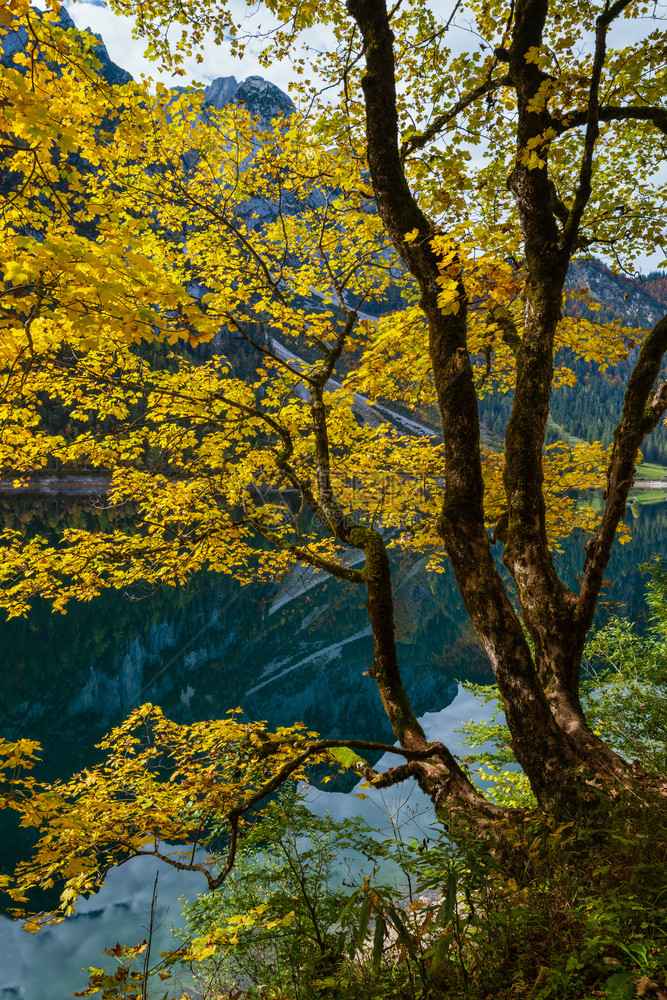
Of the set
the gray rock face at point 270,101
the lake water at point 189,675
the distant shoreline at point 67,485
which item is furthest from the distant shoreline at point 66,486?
the gray rock face at point 270,101

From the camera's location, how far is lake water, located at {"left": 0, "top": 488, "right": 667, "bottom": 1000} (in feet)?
25.7

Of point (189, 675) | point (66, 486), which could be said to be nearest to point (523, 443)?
point (189, 675)

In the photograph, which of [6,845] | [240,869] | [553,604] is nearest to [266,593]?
[6,845]

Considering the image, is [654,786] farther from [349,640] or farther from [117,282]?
[349,640]

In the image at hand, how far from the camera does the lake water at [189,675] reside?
782 cm

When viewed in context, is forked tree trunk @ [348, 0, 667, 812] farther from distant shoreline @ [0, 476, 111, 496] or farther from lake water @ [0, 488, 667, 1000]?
distant shoreline @ [0, 476, 111, 496]

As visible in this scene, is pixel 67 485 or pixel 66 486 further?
pixel 67 485

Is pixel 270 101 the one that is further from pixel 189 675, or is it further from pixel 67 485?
pixel 67 485

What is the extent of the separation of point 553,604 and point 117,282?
3502 millimetres

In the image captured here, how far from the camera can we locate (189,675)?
18609mm

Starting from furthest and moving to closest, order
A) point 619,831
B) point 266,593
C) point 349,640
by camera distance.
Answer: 1. point 266,593
2. point 349,640
3. point 619,831

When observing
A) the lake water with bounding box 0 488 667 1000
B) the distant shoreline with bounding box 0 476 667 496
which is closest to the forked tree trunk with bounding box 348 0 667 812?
the lake water with bounding box 0 488 667 1000

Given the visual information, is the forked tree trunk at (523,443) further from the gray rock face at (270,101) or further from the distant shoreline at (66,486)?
the distant shoreline at (66,486)

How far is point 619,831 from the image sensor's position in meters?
2.60
